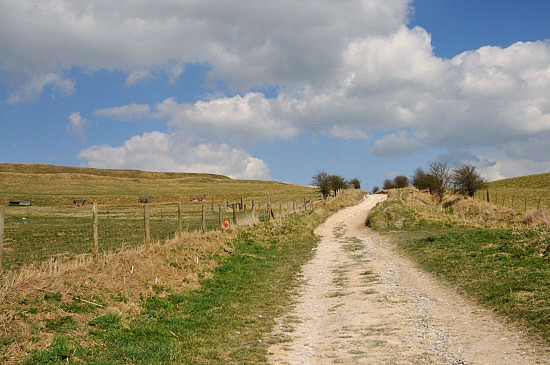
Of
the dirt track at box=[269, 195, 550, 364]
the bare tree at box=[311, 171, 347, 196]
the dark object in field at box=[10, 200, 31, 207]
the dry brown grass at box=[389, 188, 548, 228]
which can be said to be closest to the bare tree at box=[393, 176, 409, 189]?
the bare tree at box=[311, 171, 347, 196]

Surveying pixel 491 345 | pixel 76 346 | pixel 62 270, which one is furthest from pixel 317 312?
pixel 62 270

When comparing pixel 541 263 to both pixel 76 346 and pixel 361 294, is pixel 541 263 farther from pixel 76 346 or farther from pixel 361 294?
pixel 76 346

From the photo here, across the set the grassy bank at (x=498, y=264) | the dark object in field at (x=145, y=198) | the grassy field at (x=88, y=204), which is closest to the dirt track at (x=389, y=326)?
the grassy bank at (x=498, y=264)

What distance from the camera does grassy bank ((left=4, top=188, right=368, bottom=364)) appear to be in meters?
7.93

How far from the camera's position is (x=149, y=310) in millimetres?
10750

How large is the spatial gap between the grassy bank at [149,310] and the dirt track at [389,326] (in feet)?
2.77

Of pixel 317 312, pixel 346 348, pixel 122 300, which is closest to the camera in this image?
pixel 346 348

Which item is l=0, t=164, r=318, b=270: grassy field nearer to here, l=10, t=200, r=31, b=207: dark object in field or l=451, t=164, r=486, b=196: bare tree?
l=10, t=200, r=31, b=207: dark object in field

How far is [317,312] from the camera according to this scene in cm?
1166

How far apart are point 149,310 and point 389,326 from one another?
232 inches

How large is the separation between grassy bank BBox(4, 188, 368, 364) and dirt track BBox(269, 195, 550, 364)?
2.77 feet

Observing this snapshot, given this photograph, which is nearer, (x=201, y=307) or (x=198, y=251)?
(x=201, y=307)

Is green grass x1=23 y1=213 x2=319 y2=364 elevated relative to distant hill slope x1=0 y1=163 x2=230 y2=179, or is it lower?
lower

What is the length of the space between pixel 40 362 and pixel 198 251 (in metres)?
10.3
